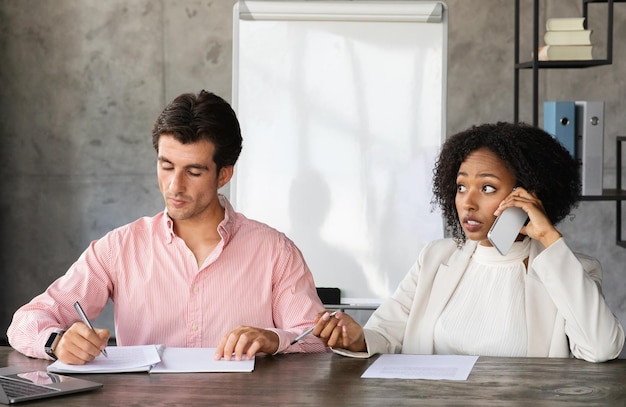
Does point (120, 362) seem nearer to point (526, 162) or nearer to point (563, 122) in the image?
point (526, 162)

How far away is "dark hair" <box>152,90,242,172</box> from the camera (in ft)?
8.43

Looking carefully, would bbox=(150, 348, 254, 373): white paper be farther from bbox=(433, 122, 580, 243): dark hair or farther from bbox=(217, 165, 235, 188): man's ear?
bbox=(433, 122, 580, 243): dark hair

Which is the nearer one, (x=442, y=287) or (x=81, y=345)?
(x=81, y=345)

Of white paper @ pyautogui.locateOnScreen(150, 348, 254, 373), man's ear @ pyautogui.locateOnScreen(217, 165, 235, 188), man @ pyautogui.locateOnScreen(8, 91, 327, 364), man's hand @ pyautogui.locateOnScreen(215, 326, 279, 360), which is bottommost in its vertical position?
white paper @ pyautogui.locateOnScreen(150, 348, 254, 373)

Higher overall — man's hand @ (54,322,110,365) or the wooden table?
man's hand @ (54,322,110,365)

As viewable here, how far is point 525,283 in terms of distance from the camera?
262cm

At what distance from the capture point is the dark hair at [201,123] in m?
2.57

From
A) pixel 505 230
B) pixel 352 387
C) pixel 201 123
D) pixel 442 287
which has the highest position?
pixel 201 123

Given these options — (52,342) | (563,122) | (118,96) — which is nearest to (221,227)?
(52,342)

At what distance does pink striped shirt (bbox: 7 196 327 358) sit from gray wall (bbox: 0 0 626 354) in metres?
2.60

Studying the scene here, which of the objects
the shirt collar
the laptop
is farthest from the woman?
the laptop

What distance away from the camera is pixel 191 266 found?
8.61 feet

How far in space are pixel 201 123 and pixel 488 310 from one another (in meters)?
0.95

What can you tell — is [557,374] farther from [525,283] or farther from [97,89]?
[97,89]
